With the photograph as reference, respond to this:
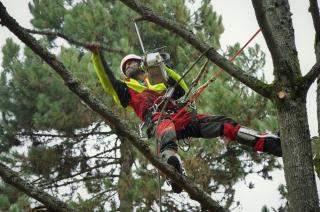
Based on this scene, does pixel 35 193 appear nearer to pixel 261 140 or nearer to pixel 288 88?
pixel 288 88

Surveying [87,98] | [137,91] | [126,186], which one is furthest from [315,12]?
[126,186]

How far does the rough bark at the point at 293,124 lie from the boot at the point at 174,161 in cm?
117

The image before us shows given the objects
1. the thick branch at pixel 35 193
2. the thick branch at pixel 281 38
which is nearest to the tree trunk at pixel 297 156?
the thick branch at pixel 281 38

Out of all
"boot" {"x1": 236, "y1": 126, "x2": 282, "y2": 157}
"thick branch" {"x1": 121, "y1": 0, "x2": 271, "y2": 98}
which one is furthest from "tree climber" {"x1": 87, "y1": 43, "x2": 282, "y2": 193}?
"thick branch" {"x1": 121, "y1": 0, "x2": 271, "y2": 98}

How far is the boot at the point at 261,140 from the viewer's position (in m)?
3.77

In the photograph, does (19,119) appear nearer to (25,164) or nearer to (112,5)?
(25,164)

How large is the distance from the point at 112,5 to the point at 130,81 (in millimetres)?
6693

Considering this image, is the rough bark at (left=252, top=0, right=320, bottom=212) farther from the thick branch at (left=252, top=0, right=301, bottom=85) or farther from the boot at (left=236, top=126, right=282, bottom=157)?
the boot at (left=236, top=126, right=282, bottom=157)

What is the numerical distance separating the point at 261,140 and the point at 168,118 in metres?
0.78

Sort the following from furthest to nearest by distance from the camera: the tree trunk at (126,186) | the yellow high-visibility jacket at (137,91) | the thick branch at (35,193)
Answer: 1. the tree trunk at (126,186)
2. the yellow high-visibility jacket at (137,91)
3. the thick branch at (35,193)

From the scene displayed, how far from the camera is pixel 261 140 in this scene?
12.6ft

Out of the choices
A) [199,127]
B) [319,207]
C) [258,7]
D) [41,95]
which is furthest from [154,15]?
[41,95]

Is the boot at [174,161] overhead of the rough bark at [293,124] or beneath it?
overhead

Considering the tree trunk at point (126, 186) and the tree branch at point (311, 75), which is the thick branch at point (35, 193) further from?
the tree trunk at point (126, 186)
